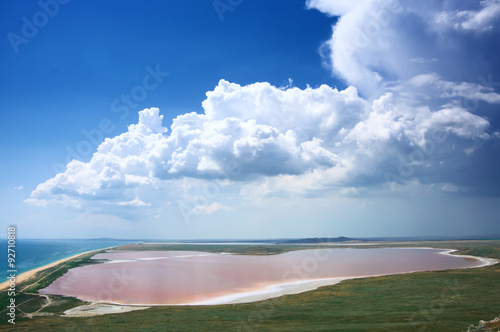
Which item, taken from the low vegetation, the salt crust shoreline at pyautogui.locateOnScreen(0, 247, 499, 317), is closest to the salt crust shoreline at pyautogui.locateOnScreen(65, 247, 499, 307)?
the salt crust shoreline at pyautogui.locateOnScreen(0, 247, 499, 317)

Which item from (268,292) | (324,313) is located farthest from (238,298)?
(324,313)

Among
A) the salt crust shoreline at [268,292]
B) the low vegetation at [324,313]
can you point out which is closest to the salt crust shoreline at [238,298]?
the salt crust shoreline at [268,292]

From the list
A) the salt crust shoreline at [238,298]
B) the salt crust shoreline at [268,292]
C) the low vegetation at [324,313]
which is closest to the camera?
the low vegetation at [324,313]

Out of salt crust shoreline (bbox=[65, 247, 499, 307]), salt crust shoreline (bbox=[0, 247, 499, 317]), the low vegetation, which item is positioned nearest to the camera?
the low vegetation

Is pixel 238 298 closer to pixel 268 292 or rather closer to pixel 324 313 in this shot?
pixel 268 292

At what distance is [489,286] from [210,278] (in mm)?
45002

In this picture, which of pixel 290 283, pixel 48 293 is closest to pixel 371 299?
pixel 290 283

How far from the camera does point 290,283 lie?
5966cm

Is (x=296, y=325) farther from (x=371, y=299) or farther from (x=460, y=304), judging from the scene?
(x=460, y=304)

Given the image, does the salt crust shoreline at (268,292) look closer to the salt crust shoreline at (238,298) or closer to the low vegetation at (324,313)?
the salt crust shoreline at (238,298)

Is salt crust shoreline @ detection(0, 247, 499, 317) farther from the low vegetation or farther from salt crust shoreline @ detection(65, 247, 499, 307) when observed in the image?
the low vegetation

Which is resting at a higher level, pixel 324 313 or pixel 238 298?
pixel 324 313

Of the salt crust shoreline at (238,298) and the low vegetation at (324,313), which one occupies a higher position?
the low vegetation at (324,313)

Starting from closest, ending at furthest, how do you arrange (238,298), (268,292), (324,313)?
(324,313), (238,298), (268,292)
